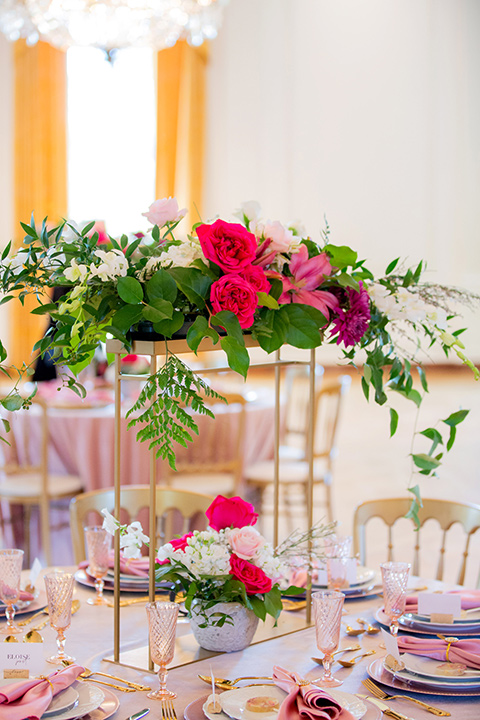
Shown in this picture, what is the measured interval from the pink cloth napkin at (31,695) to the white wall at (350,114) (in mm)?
8147

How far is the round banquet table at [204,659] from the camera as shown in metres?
1.31

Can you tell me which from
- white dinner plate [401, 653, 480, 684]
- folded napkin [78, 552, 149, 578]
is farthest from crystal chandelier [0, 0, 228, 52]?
white dinner plate [401, 653, 480, 684]

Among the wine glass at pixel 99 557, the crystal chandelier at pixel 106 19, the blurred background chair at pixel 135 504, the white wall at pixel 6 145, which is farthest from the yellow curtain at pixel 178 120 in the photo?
the wine glass at pixel 99 557

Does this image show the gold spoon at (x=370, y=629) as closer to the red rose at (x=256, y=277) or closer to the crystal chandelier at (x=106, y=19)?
the red rose at (x=256, y=277)

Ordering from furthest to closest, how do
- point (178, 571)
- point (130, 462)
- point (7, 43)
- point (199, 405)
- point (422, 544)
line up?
point (7, 43) < point (422, 544) < point (130, 462) < point (178, 571) < point (199, 405)

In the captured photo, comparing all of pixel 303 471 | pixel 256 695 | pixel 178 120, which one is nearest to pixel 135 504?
pixel 256 695

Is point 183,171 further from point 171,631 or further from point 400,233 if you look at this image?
point 171,631

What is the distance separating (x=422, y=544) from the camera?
4215 millimetres

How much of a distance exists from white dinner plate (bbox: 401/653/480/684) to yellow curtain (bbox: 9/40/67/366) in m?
8.03

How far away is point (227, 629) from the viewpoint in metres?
1.47

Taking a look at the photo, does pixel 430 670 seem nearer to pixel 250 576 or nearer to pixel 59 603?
pixel 250 576

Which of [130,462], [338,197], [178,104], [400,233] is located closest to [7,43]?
[178,104]

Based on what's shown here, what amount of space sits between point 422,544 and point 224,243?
3304mm

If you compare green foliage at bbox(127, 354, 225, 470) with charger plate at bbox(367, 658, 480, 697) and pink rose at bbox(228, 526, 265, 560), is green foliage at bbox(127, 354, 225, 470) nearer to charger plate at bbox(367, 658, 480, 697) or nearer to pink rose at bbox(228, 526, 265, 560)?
pink rose at bbox(228, 526, 265, 560)
